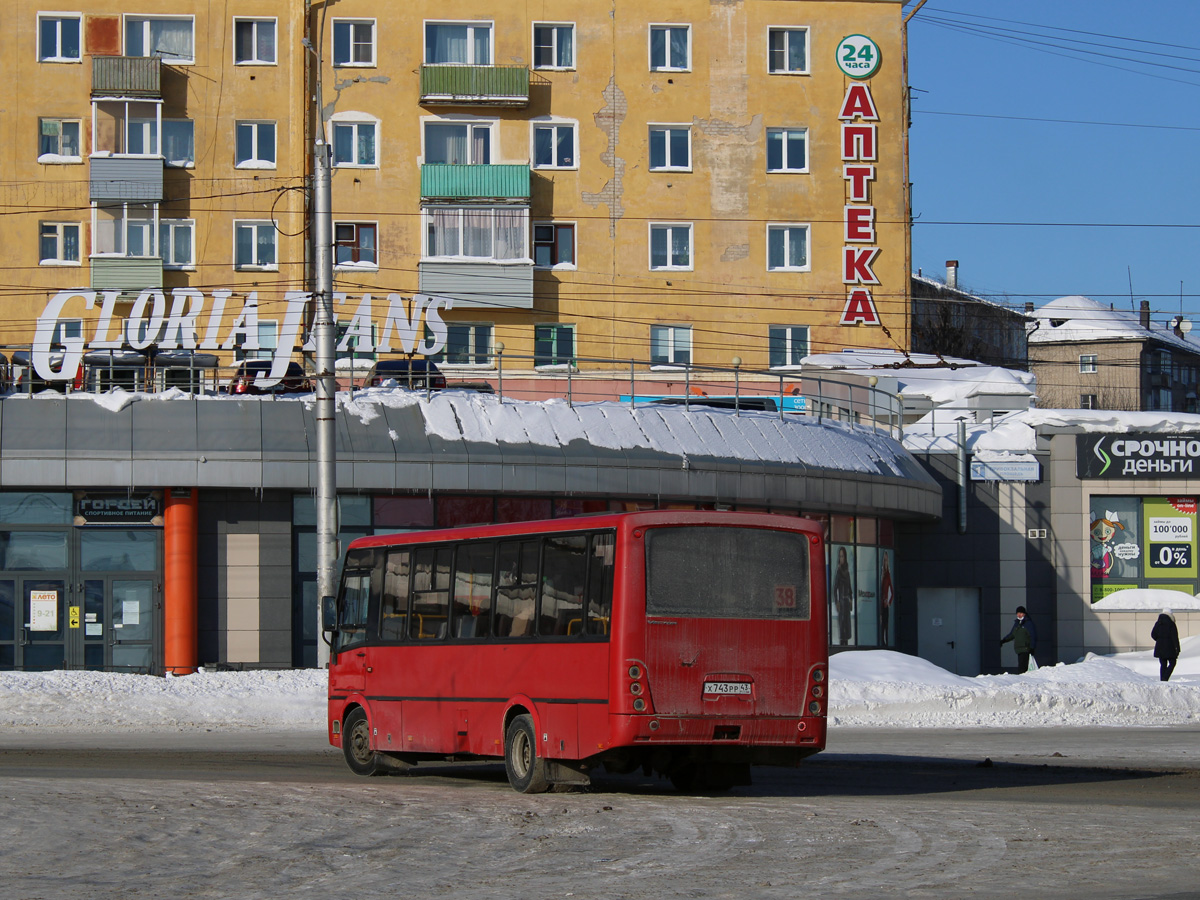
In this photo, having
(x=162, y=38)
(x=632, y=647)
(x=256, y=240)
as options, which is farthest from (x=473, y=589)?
(x=162, y=38)

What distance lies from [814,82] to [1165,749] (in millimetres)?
37824

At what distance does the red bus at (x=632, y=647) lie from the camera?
506 inches

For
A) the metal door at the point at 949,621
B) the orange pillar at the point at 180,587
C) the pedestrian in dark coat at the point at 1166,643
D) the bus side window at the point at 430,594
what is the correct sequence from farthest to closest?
the metal door at the point at 949,621 < the orange pillar at the point at 180,587 < the pedestrian in dark coat at the point at 1166,643 < the bus side window at the point at 430,594

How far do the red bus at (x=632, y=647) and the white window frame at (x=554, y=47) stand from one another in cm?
3941

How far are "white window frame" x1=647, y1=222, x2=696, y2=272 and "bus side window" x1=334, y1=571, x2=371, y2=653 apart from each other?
3652cm

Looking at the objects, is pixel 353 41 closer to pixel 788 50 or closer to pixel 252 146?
pixel 252 146

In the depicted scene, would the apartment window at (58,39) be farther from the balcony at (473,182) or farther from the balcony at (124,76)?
the balcony at (473,182)

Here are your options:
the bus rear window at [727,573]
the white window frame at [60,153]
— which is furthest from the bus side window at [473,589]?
the white window frame at [60,153]

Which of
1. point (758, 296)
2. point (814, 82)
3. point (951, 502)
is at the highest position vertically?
point (814, 82)

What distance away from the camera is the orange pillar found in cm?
3072

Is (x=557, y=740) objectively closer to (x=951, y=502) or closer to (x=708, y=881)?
(x=708, y=881)

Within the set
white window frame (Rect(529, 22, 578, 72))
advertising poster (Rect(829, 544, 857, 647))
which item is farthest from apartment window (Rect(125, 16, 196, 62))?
advertising poster (Rect(829, 544, 857, 647))

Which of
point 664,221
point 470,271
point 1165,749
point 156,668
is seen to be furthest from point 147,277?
point 1165,749

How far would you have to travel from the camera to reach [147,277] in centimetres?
5031
